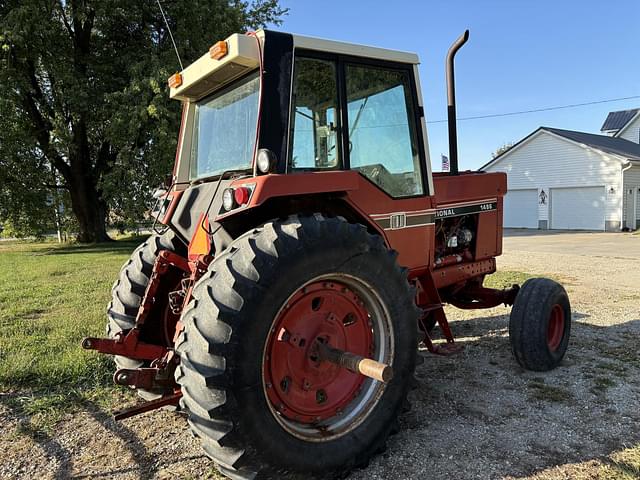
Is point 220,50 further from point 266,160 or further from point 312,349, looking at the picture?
point 312,349

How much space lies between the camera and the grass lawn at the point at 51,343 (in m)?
3.80

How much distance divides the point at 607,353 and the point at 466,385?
1.73 meters

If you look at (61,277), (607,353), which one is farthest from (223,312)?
(61,277)

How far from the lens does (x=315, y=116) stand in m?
3.19

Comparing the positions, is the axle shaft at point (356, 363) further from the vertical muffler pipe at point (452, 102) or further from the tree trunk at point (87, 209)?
the tree trunk at point (87, 209)

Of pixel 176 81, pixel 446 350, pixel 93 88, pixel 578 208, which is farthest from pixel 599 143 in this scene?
pixel 176 81

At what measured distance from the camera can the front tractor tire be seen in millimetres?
2332

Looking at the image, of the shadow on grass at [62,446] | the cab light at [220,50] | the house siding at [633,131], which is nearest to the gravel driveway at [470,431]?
the shadow on grass at [62,446]

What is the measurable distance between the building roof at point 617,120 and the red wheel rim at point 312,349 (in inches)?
1439

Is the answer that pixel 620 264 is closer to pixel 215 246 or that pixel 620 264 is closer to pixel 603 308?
pixel 603 308

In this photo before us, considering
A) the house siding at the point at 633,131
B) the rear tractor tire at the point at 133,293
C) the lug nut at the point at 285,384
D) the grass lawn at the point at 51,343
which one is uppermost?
the house siding at the point at 633,131

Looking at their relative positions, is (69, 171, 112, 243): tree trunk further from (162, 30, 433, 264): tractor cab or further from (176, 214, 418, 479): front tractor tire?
(176, 214, 418, 479): front tractor tire

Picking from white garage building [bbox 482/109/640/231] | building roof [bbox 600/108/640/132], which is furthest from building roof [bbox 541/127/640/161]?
building roof [bbox 600/108/640/132]

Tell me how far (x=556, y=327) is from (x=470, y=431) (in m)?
1.74
